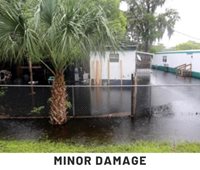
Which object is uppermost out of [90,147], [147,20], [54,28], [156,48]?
[147,20]

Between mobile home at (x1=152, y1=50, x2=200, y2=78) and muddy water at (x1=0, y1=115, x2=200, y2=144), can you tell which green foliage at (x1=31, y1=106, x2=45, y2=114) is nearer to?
muddy water at (x1=0, y1=115, x2=200, y2=144)

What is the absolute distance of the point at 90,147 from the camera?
18.9 feet

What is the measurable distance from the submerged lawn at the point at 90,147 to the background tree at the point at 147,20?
1124 inches

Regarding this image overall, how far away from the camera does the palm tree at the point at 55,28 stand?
612cm

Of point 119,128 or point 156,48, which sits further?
point 156,48

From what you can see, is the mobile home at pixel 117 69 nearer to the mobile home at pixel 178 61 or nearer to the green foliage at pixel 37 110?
the green foliage at pixel 37 110

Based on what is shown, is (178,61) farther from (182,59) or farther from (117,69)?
(117,69)

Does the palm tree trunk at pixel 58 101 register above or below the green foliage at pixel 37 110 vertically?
above

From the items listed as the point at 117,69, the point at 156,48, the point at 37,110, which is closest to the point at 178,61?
the point at 117,69

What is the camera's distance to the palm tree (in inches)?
241

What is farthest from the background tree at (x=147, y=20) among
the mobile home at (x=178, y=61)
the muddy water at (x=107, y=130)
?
the muddy water at (x=107, y=130)

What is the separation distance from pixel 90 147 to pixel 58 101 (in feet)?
8.16

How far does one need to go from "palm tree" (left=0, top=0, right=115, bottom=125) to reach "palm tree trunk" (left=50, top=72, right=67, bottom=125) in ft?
4.09

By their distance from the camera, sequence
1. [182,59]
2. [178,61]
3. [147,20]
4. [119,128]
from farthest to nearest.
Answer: [147,20] < [178,61] < [182,59] < [119,128]
